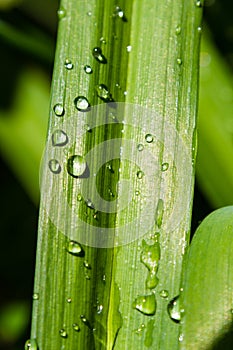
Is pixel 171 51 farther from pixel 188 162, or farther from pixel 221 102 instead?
pixel 221 102

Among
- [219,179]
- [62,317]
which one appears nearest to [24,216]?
[219,179]

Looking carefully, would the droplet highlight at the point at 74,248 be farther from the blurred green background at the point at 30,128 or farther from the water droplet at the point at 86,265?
the blurred green background at the point at 30,128

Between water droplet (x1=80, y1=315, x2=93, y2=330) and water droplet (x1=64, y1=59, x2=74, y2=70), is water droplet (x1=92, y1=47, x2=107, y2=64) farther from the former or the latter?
water droplet (x1=80, y1=315, x2=93, y2=330)

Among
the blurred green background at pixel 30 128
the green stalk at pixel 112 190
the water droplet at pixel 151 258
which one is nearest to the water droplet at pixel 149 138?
the green stalk at pixel 112 190

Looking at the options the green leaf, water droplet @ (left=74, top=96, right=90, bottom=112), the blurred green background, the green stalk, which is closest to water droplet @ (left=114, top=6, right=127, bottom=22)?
the green stalk

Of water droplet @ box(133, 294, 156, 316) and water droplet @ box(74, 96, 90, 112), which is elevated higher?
water droplet @ box(74, 96, 90, 112)

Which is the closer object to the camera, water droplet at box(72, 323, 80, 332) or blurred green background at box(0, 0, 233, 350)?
water droplet at box(72, 323, 80, 332)
